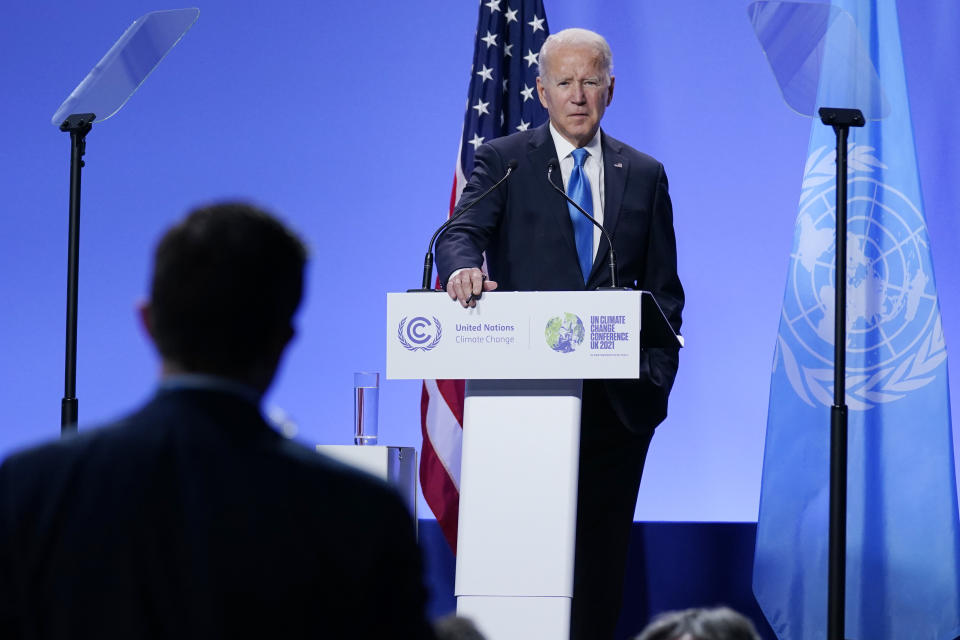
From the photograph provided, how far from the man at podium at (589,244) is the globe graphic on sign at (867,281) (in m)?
0.97

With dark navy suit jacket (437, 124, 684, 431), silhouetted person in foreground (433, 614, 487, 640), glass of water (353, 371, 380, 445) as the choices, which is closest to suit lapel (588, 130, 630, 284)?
dark navy suit jacket (437, 124, 684, 431)

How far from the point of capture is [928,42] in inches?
193

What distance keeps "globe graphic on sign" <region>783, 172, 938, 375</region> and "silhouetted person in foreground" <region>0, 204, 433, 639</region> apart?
3274 mm

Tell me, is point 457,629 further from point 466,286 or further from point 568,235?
point 568,235

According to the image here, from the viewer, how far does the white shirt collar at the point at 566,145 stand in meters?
3.35

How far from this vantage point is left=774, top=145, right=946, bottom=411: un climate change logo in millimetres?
4098

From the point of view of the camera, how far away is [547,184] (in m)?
3.28

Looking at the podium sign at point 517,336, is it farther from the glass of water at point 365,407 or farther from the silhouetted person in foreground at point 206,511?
the silhouetted person in foreground at point 206,511

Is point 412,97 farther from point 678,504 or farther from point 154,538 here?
point 154,538

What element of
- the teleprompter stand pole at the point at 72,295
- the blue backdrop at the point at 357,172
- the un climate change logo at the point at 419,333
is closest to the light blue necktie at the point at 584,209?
the un climate change logo at the point at 419,333

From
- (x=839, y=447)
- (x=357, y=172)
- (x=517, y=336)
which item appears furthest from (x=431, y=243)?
(x=357, y=172)

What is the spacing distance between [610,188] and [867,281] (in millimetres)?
1223

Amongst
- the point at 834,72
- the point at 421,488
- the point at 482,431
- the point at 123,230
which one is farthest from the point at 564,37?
the point at 123,230

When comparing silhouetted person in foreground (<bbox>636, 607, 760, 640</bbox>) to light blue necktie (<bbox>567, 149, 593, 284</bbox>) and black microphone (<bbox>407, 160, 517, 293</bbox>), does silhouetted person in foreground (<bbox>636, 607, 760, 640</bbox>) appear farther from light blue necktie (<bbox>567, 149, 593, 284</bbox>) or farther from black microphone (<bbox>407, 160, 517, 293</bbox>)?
light blue necktie (<bbox>567, 149, 593, 284</bbox>)
